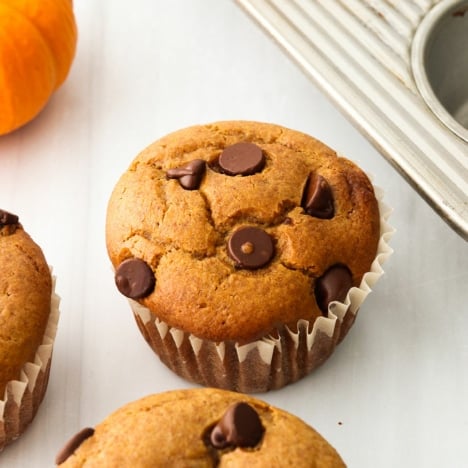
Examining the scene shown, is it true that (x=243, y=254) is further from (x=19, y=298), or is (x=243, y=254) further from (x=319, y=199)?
(x=19, y=298)

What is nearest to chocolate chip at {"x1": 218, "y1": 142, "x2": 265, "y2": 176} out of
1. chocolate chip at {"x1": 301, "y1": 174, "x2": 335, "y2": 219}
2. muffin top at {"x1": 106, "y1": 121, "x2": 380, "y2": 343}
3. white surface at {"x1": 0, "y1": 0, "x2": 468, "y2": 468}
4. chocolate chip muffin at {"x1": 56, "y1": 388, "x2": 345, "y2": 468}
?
muffin top at {"x1": 106, "y1": 121, "x2": 380, "y2": 343}

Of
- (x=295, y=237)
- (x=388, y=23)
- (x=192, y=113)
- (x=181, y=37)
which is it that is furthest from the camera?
(x=181, y=37)

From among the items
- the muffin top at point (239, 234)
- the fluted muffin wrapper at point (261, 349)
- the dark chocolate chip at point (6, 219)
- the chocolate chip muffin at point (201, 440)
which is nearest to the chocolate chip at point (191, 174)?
the muffin top at point (239, 234)

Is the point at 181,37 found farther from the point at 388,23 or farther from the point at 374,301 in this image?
the point at 374,301

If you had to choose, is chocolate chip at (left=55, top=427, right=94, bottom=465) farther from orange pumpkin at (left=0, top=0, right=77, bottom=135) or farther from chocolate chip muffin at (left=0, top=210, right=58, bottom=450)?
orange pumpkin at (left=0, top=0, right=77, bottom=135)

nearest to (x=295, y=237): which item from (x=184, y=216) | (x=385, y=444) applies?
(x=184, y=216)

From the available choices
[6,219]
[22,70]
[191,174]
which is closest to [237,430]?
[191,174]

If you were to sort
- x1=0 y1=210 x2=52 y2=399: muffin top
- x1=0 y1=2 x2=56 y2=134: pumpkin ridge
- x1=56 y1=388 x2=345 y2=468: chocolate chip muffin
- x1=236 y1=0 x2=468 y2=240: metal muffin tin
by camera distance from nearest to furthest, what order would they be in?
1. x1=56 y1=388 x2=345 y2=468: chocolate chip muffin
2. x1=0 y1=210 x2=52 y2=399: muffin top
3. x1=236 y1=0 x2=468 y2=240: metal muffin tin
4. x1=0 y1=2 x2=56 y2=134: pumpkin ridge
